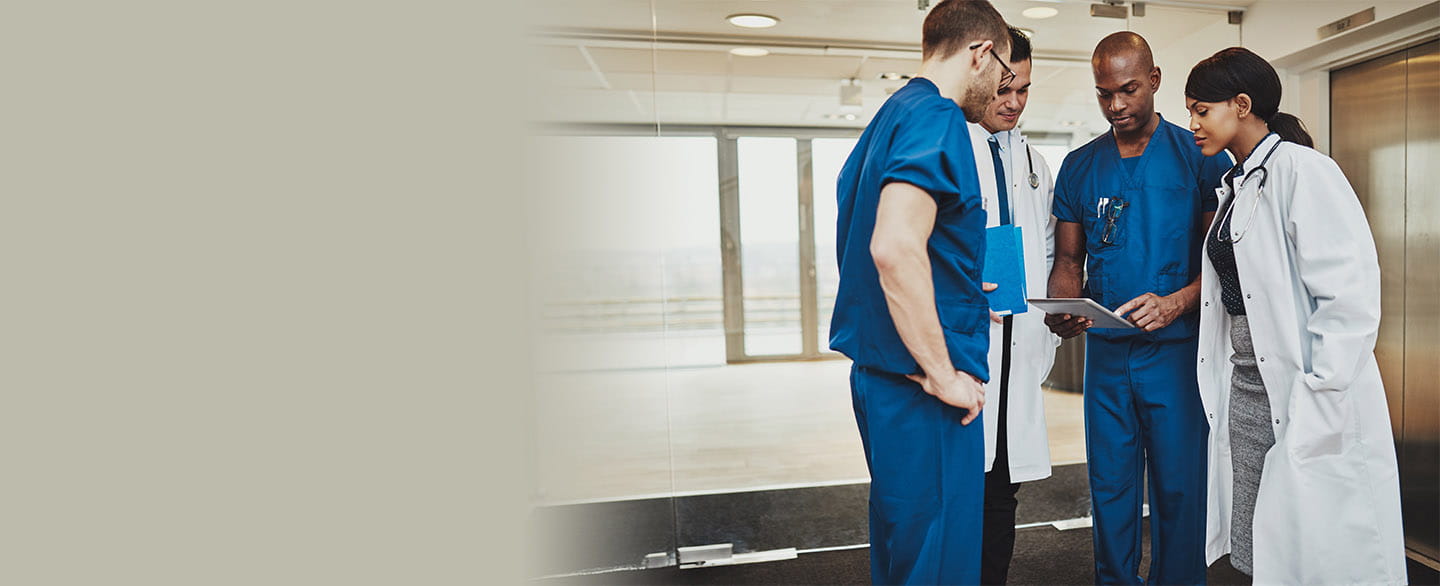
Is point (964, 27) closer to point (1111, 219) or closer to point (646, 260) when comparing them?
point (1111, 219)

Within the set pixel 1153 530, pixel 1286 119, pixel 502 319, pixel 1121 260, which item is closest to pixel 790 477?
pixel 1153 530

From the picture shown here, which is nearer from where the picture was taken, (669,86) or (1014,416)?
(1014,416)

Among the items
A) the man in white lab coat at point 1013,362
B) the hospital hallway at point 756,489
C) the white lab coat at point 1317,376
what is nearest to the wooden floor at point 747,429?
the hospital hallway at point 756,489

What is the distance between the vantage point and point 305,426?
0.29m

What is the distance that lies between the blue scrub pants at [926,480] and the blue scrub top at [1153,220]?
33.1 inches

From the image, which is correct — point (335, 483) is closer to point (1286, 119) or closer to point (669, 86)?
point (1286, 119)

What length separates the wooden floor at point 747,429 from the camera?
2605 mm

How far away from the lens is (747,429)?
2928 mm

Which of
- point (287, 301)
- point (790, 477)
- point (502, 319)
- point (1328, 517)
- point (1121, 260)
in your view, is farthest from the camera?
point (790, 477)

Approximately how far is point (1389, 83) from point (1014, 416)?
171cm

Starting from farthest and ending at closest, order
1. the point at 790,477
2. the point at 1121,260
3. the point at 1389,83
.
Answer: the point at 790,477 → the point at 1389,83 → the point at 1121,260

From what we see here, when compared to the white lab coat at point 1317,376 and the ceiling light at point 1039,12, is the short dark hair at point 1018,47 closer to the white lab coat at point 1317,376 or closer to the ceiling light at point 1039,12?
the white lab coat at point 1317,376

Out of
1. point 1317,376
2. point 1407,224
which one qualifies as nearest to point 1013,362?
point 1317,376

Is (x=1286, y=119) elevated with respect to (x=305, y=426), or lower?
elevated
